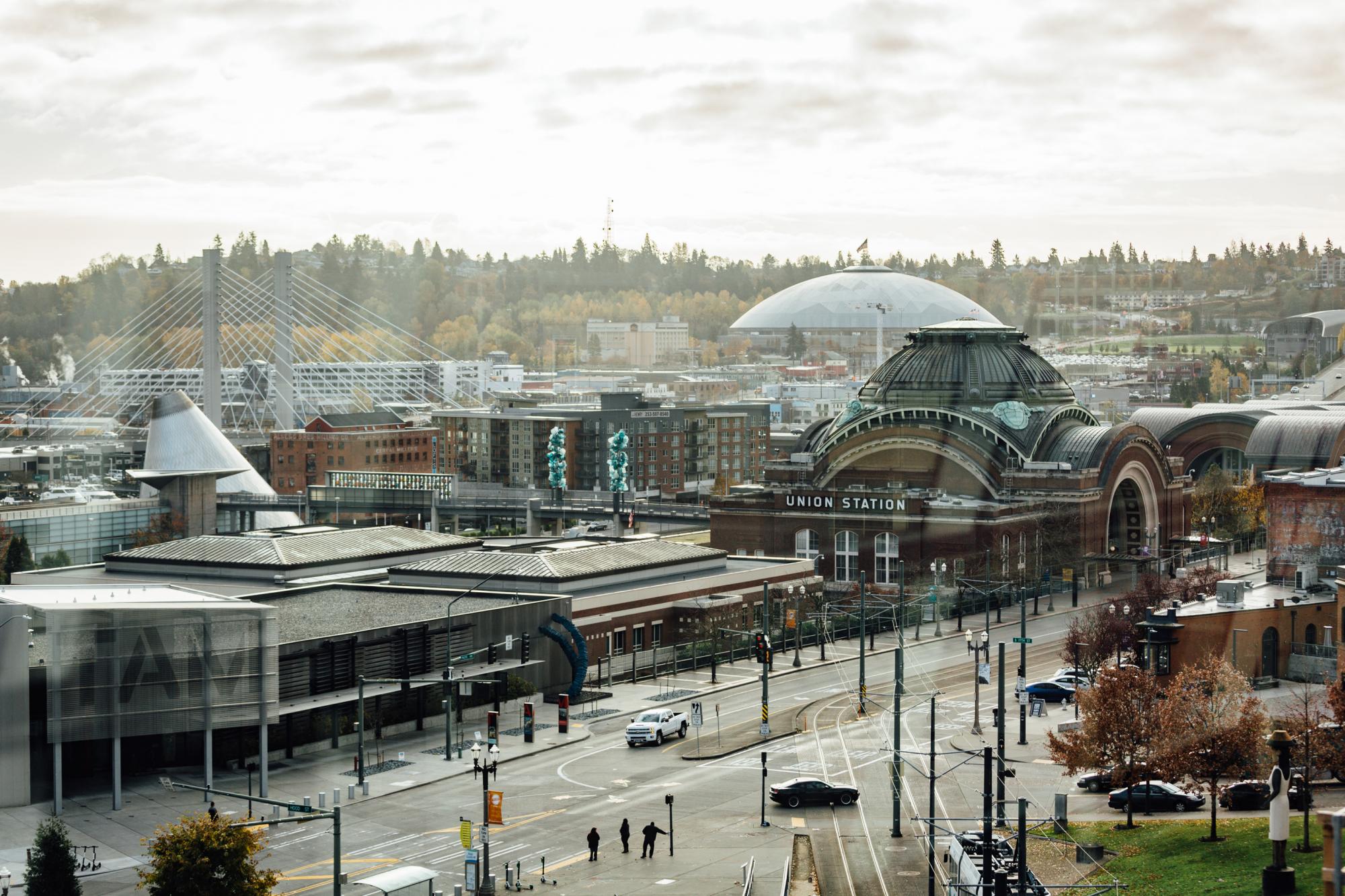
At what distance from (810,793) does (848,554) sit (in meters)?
55.5

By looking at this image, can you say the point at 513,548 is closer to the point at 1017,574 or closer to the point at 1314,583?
the point at 1017,574

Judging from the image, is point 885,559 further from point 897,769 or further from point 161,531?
point 897,769

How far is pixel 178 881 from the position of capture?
4216cm

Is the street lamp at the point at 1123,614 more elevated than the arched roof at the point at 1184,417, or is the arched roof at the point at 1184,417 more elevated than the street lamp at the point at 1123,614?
the arched roof at the point at 1184,417

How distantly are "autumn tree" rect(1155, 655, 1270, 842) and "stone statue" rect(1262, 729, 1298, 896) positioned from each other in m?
8.69

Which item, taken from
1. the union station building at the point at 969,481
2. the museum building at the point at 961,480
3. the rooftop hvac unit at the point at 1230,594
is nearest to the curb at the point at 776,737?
the rooftop hvac unit at the point at 1230,594

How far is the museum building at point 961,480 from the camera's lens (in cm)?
10825

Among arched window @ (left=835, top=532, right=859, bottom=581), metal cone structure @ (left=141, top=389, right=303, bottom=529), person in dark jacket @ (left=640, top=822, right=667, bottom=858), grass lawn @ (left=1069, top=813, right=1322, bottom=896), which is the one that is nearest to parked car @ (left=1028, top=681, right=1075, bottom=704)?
grass lawn @ (left=1069, top=813, right=1322, bottom=896)

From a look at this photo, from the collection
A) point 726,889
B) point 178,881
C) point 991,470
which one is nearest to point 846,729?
point 726,889

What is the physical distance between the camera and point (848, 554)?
110 metres

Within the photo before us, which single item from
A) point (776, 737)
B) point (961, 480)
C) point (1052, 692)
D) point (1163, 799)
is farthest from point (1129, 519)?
point (1163, 799)

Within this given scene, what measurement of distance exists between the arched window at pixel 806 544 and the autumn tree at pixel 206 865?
229 ft

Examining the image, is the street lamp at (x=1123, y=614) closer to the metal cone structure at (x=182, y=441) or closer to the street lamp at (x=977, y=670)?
the street lamp at (x=977, y=670)

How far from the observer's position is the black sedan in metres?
54.7
